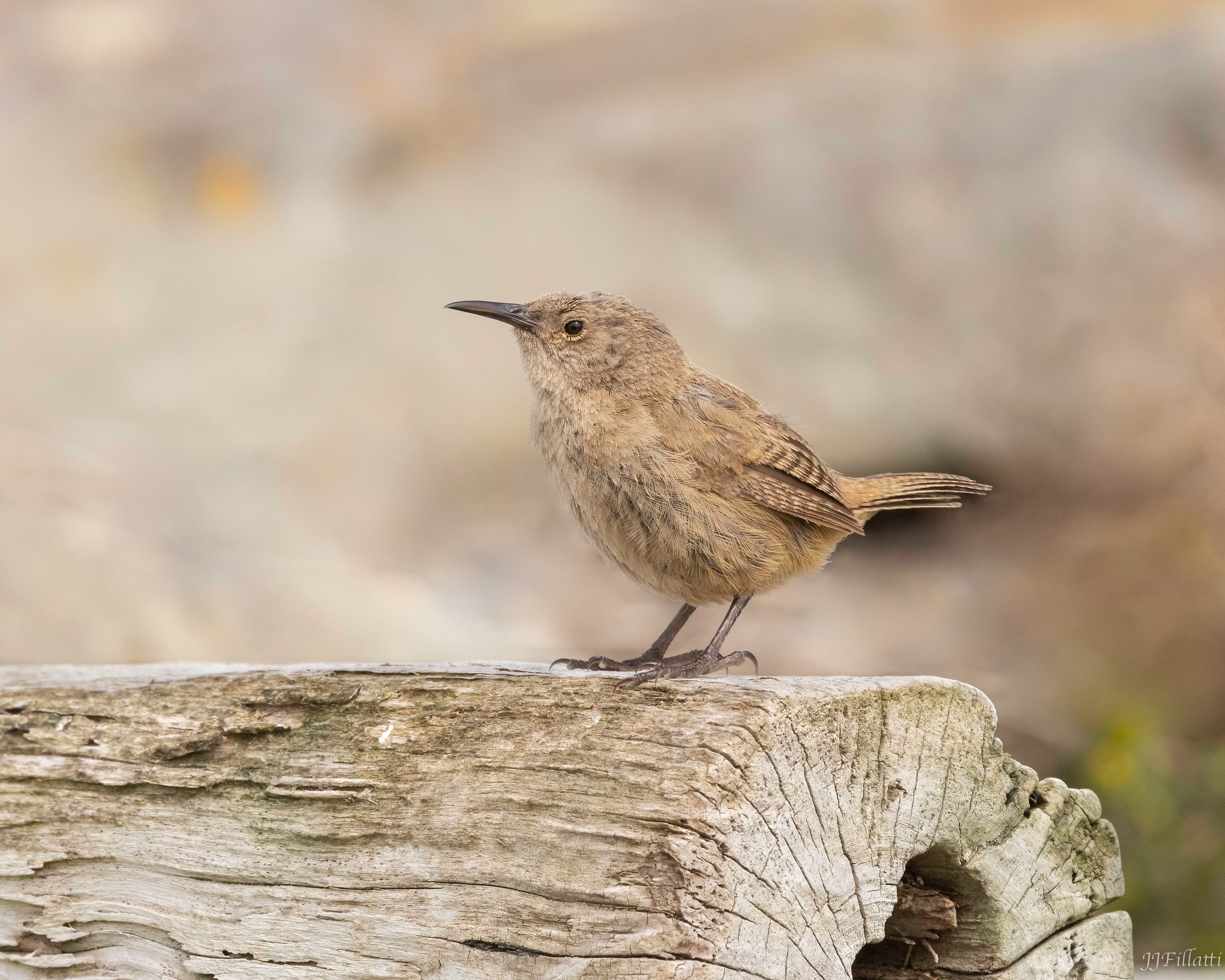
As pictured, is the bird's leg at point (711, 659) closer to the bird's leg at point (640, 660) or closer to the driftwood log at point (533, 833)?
the bird's leg at point (640, 660)

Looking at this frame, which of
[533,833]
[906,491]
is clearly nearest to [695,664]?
[533,833]

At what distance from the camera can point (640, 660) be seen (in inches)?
141

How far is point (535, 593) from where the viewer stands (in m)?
7.34

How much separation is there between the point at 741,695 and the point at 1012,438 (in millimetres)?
5077

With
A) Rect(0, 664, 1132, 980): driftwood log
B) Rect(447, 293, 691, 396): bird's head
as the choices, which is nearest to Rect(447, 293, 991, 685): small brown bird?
Rect(447, 293, 691, 396): bird's head

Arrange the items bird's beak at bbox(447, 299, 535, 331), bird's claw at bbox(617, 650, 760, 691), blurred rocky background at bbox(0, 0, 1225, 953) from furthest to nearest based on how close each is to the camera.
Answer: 1. blurred rocky background at bbox(0, 0, 1225, 953)
2. bird's beak at bbox(447, 299, 535, 331)
3. bird's claw at bbox(617, 650, 760, 691)

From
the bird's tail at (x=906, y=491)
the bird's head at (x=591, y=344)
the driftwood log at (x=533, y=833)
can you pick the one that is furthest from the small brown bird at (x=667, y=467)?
the driftwood log at (x=533, y=833)

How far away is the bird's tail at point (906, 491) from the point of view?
419cm

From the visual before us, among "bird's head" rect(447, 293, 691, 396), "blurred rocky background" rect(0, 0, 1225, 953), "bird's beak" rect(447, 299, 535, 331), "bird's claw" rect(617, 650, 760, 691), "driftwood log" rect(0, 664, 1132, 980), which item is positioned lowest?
"driftwood log" rect(0, 664, 1132, 980)

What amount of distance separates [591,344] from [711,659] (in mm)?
1088

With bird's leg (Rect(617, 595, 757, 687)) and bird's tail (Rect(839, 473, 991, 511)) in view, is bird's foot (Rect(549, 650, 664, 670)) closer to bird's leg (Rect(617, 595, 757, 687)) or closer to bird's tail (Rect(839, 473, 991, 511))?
bird's leg (Rect(617, 595, 757, 687))

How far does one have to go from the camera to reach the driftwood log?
2291mm

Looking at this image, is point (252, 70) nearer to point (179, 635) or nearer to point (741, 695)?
point (179, 635)

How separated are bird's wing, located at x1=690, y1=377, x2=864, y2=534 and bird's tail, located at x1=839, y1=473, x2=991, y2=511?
0.24m
